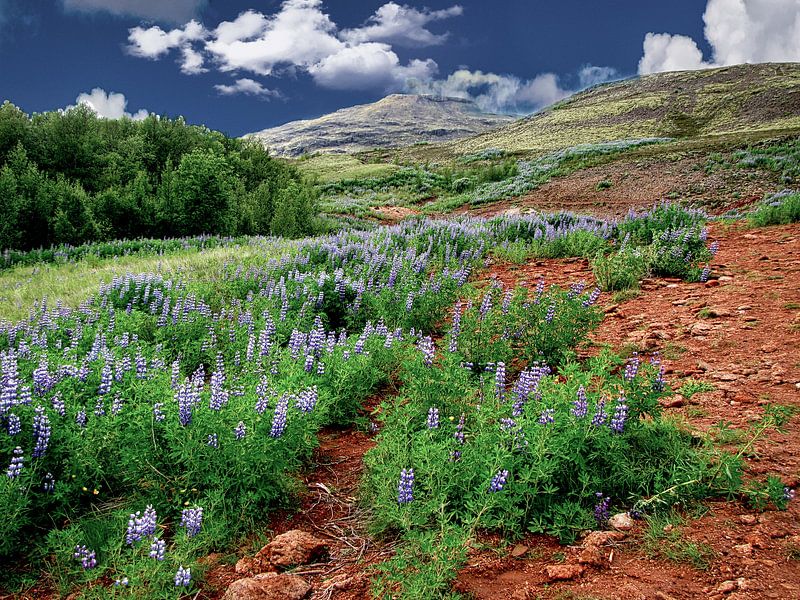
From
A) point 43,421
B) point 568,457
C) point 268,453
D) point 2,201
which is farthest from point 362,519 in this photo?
point 2,201

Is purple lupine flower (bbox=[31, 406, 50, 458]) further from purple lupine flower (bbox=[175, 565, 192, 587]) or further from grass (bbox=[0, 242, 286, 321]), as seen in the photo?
grass (bbox=[0, 242, 286, 321])

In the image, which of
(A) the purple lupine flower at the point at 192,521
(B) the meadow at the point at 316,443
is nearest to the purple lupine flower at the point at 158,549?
(B) the meadow at the point at 316,443

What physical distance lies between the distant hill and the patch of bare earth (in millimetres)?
44353

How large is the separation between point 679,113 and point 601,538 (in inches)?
2928

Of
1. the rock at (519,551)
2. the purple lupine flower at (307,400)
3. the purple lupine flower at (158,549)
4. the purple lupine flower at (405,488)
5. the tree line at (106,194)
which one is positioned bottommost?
the rock at (519,551)

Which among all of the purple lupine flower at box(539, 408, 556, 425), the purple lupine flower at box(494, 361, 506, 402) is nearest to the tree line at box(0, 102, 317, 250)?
the purple lupine flower at box(494, 361, 506, 402)

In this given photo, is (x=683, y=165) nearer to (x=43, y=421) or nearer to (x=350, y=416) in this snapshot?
(x=350, y=416)

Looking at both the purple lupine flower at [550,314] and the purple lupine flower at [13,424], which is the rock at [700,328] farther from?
the purple lupine flower at [13,424]

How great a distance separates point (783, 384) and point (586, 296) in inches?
86.2

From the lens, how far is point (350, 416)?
16.3 ft

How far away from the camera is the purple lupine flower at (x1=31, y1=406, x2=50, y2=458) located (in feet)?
11.4

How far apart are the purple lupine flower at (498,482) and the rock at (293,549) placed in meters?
1.18

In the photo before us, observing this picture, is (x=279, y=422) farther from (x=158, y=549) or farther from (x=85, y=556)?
(x=85, y=556)

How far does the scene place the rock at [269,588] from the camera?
8.71 feet
